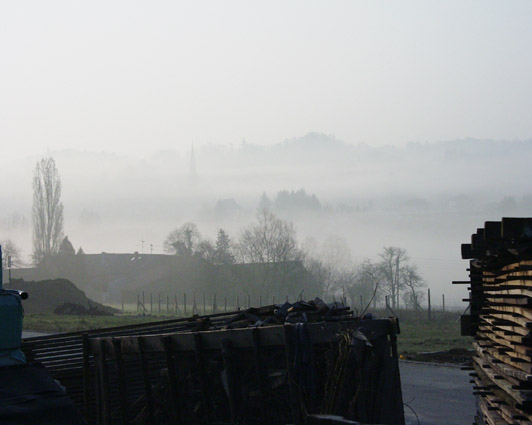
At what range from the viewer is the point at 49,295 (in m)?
83.2

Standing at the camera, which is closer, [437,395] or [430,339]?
[437,395]

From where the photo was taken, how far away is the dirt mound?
8048 centimetres

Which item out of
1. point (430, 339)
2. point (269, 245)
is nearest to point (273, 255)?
point (269, 245)

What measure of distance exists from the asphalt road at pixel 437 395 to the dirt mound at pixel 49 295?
59873 mm

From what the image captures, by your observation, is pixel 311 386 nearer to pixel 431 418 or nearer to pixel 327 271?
pixel 431 418

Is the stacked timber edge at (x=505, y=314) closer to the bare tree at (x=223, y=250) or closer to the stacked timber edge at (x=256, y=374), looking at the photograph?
the stacked timber edge at (x=256, y=374)

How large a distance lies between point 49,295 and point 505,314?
78.6 metres

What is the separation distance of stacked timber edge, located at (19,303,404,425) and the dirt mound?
6952 cm

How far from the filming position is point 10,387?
8570 millimetres

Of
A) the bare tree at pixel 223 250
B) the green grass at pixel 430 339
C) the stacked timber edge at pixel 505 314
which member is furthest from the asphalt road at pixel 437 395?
the bare tree at pixel 223 250

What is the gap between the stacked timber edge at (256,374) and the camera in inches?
343

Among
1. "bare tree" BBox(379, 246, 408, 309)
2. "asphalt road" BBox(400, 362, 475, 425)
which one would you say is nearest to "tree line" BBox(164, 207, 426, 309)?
"bare tree" BBox(379, 246, 408, 309)

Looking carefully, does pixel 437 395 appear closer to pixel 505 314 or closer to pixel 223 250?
pixel 505 314

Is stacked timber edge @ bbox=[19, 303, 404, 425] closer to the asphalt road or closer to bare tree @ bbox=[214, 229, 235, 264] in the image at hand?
the asphalt road
